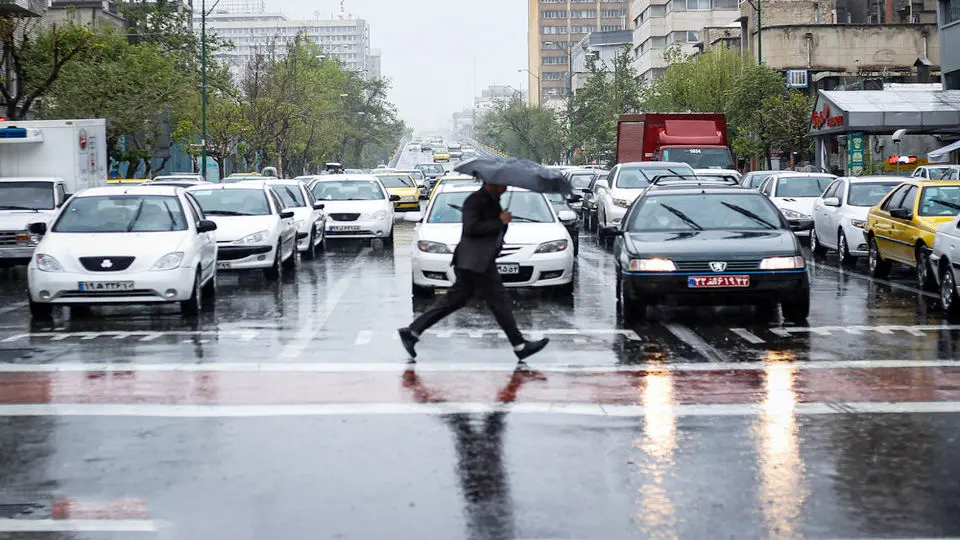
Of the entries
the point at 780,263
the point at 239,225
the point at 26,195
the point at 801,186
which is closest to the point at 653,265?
the point at 780,263

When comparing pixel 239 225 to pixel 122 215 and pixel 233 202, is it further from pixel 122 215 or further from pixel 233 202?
pixel 122 215

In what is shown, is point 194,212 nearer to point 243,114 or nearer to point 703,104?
point 243,114

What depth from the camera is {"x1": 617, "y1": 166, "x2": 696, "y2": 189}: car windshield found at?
1232 inches

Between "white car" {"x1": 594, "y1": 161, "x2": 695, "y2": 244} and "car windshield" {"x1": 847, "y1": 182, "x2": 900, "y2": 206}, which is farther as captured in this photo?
"white car" {"x1": 594, "y1": 161, "x2": 695, "y2": 244}

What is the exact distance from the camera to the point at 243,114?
67.7m

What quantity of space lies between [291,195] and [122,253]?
1185 cm

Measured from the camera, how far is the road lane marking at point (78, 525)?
6.40 metres

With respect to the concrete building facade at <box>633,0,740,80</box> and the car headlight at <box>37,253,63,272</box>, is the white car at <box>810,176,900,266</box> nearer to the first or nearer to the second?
the car headlight at <box>37,253,63,272</box>

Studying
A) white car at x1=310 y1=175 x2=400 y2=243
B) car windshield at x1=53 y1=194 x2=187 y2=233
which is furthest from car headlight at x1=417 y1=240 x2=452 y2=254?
white car at x1=310 y1=175 x2=400 y2=243

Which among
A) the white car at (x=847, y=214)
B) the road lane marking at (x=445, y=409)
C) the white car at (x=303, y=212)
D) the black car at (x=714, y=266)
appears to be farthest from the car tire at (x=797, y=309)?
the white car at (x=303, y=212)

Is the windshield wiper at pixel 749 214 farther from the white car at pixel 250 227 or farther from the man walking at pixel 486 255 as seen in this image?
the white car at pixel 250 227

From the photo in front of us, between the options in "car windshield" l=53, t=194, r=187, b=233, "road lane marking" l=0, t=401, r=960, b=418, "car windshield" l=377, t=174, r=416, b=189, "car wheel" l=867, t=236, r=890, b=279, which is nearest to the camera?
"road lane marking" l=0, t=401, r=960, b=418

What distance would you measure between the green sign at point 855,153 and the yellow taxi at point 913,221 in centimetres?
2778

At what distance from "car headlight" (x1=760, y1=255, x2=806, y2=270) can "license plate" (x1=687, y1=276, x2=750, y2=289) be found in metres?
0.31
